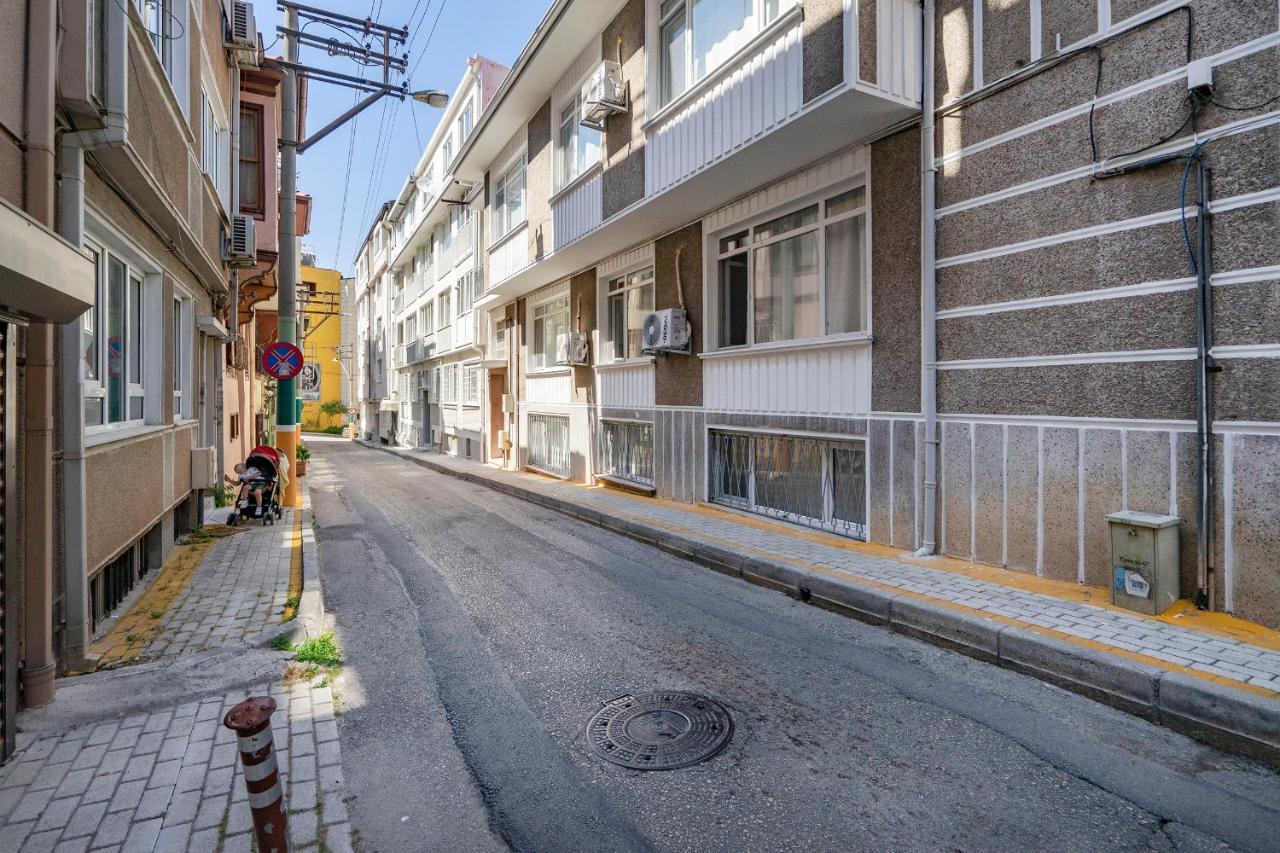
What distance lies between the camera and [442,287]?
89.1 feet

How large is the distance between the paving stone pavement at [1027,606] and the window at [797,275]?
2.65m

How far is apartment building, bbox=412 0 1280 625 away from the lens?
4742 mm

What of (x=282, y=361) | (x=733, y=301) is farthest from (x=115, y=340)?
(x=733, y=301)

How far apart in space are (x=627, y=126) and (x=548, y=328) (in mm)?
6793

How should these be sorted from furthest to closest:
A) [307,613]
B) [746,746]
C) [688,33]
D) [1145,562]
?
[688,33] → [307,613] → [1145,562] → [746,746]

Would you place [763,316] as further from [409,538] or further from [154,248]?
[154,248]

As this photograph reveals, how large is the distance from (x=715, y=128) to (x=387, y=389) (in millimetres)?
37567

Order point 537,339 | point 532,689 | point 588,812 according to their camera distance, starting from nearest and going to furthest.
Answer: point 588,812 < point 532,689 < point 537,339

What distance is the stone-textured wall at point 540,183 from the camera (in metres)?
14.2

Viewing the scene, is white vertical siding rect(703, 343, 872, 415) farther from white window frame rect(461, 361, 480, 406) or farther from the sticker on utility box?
white window frame rect(461, 361, 480, 406)

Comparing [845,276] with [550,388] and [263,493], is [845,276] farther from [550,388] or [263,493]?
[550,388]

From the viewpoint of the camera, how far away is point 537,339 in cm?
1747

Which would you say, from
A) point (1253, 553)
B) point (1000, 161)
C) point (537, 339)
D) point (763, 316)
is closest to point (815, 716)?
point (1253, 553)

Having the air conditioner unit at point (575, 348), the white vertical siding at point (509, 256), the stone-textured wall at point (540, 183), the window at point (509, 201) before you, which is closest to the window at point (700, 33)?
the stone-textured wall at point (540, 183)
